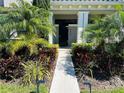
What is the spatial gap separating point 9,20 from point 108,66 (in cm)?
579

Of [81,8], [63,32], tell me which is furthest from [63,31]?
[81,8]

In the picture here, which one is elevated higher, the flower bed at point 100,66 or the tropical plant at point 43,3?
the tropical plant at point 43,3

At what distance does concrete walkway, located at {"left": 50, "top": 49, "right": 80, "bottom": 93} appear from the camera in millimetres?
11359

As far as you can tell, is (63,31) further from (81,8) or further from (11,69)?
(11,69)

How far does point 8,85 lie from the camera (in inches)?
474

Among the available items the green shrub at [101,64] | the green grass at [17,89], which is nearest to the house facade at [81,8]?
the green shrub at [101,64]

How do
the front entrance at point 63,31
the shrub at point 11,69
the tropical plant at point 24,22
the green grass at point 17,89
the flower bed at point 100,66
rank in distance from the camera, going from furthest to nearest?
the front entrance at point 63,31 → the tropical plant at point 24,22 → the flower bed at point 100,66 → the shrub at point 11,69 → the green grass at point 17,89

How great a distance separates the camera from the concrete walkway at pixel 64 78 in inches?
447

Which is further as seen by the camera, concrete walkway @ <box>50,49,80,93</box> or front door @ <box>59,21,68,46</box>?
front door @ <box>59,21,68,46</box>

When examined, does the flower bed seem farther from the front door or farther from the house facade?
the front door

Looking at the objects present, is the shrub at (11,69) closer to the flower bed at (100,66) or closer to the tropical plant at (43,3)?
the flower bed at (100,66)

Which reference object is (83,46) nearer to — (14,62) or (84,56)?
(84,56)

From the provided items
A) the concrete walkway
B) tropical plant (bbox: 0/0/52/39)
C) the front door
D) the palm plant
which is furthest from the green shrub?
the front door

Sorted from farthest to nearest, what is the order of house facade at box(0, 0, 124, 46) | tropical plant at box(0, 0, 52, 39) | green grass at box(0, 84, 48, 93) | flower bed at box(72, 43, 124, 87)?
house facade at box(0, 0, 124, 46)
tropical plant at box(0, 0, 52, 39)
flower bed at box(72, 43, 124, 87)
green grass at box(0, 84, 48, 93)
